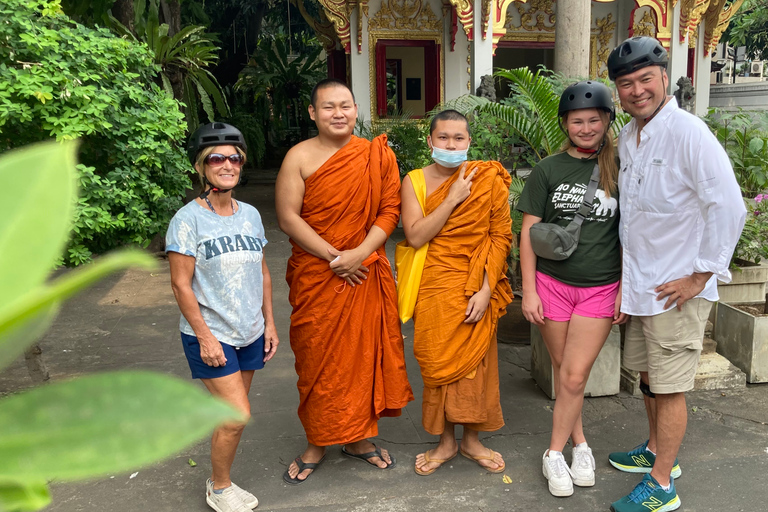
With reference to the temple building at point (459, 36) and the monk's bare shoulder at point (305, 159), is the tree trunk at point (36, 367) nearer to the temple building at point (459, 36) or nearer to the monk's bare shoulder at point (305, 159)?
the monk's bare shoulder at point (305, 159)

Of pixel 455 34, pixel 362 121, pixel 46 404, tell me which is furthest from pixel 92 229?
pixel 455 34

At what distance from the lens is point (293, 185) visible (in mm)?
2971

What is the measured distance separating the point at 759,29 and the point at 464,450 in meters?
14.0

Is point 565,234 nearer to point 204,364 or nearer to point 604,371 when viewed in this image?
point 604,371

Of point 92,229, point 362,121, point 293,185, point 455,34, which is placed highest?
point 455,34

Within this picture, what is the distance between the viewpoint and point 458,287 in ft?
9.87

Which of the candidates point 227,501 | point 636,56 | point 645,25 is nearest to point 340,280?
point 227,501

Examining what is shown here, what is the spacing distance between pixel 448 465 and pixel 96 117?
2.38 m

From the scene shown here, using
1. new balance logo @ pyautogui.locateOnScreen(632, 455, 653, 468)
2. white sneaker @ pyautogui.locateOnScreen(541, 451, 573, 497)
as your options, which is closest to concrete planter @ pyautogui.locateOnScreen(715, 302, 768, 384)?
new balance logo @ pyautogui.locateOnScreen(632, 455, 653, 468)

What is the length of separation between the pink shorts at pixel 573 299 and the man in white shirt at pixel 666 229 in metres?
0.09

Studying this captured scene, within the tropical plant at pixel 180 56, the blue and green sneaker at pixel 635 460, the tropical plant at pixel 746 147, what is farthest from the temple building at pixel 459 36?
the blue and green sneaker at pixel 635 460

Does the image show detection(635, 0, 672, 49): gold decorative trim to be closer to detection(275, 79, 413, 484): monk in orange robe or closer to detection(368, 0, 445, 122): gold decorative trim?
detection(368, 0, 445, 122): gold decorative trim

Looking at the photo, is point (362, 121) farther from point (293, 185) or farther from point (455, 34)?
point (293, 185)

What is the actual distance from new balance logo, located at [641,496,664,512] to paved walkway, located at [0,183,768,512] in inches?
7.2
